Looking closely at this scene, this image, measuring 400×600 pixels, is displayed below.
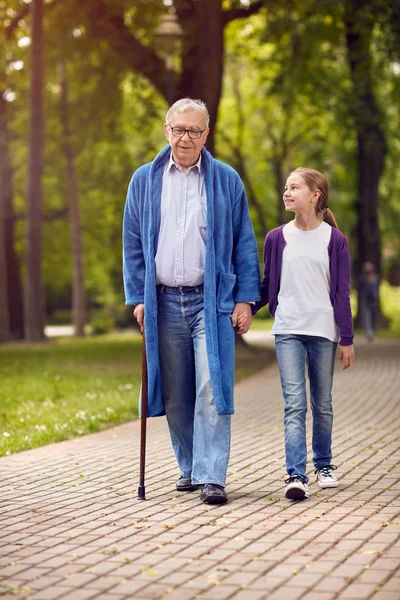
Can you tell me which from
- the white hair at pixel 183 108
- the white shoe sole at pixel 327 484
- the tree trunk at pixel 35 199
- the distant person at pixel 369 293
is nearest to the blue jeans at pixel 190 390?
the white shoe sole at pixel 327 484

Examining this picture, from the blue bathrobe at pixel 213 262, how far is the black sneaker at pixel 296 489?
0.53m

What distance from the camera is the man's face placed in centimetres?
655

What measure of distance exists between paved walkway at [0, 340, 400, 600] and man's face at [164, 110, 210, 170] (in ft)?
6.39

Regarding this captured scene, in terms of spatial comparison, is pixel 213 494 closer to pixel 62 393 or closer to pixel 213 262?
pixel 213 262

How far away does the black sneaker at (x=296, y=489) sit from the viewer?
6.53 metres

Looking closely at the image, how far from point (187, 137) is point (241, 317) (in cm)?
105

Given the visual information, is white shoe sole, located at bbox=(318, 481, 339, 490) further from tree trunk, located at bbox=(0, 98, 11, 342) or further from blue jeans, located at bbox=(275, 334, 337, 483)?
tree trunk, located at bbox=(0, 98, 11, 342)

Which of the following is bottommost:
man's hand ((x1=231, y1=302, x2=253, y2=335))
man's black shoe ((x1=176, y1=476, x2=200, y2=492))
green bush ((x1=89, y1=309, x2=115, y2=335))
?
green bush ((x1=89, y1=309, x2=115, y2=335))

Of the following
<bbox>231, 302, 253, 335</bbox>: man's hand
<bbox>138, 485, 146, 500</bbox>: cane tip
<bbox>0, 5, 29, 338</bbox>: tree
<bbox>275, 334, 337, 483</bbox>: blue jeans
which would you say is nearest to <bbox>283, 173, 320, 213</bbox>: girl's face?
<bbox>231, 302, 253, 335</bbox>: man's hand

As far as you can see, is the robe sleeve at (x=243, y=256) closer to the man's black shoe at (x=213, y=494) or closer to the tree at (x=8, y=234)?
the man's black shoe at (x=213, y=494)

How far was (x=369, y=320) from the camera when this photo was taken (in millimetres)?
26297

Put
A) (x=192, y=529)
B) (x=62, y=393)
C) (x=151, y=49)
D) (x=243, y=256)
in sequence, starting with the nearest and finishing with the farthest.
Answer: (x=192, y=529)
(x=243, y=256)
(x=62, y=393)
(x=151, y=49)

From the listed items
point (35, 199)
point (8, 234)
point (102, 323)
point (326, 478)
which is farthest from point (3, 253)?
point (326, 478)

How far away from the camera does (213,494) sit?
6441 mm
